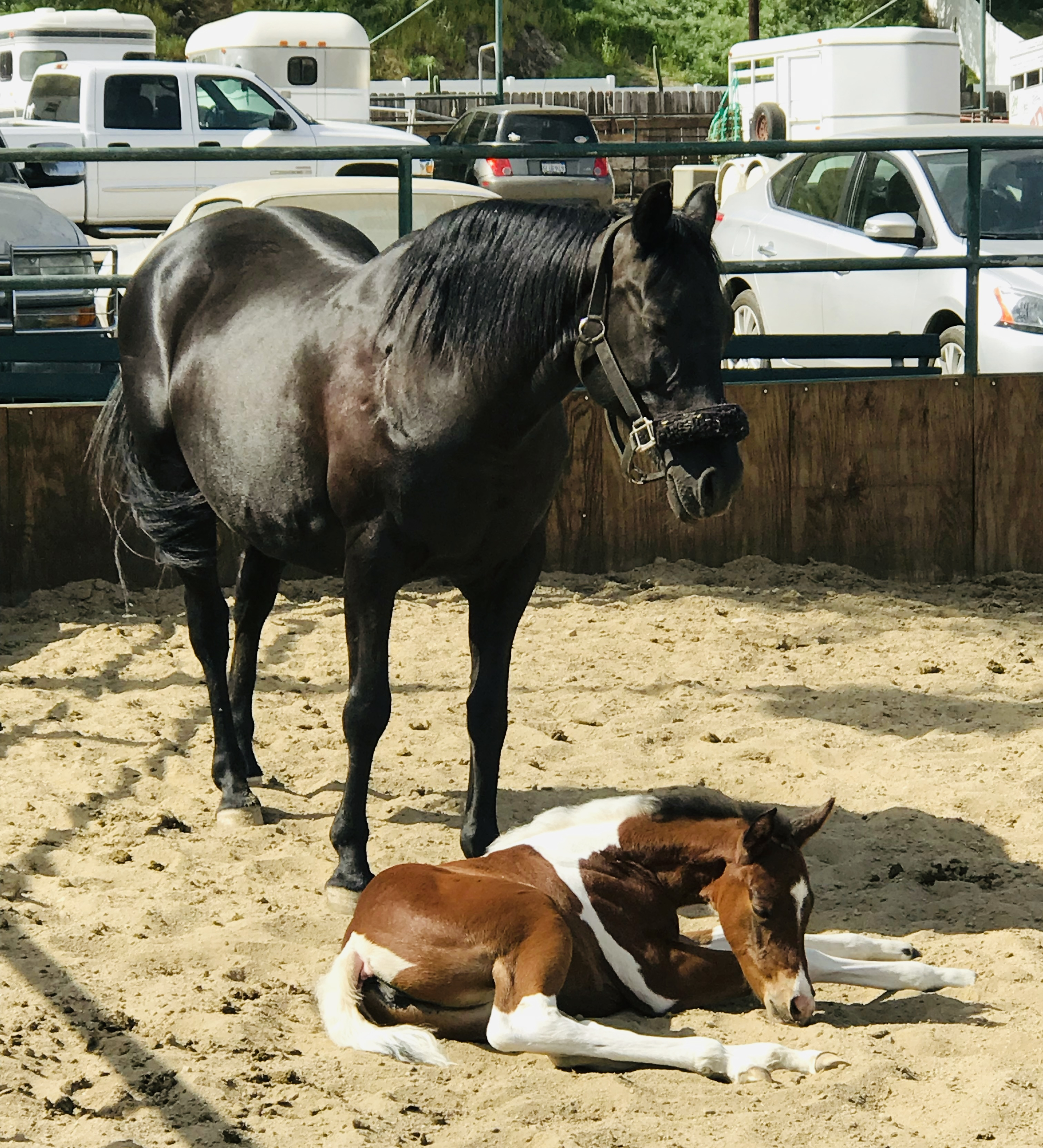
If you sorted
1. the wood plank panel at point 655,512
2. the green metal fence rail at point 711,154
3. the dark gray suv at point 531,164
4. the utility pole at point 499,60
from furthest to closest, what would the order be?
1. the utility pole at point 499,60
2. the dark gray suv at point 531,164
3. the wood plank panel at point 655,512
4. the green metal fence rail at point 711,154

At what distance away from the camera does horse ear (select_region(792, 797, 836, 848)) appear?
142 inches

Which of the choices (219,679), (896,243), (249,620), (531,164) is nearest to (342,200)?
(896,243)

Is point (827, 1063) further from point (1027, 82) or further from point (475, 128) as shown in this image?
point (1027, 82)

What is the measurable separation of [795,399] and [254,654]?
11.0ft

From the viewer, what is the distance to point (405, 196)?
7.51 metres

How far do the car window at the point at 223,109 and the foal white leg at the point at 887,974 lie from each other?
18.4 meters

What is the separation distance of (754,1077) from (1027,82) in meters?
27.0

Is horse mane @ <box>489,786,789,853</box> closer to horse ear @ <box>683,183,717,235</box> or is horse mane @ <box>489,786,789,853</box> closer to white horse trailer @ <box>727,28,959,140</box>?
horse ear @ <box>683,183,717,235</box>

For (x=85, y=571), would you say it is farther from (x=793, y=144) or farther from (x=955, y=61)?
(x=955, y=61)

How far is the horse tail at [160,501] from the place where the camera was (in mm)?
5375

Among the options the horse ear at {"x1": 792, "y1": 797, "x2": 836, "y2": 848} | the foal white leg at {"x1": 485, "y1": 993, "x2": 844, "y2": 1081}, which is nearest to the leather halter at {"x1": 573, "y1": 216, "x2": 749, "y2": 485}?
the horse ear at {"x1": 792, "y1": 797, "x2": 836, "y2": 848}

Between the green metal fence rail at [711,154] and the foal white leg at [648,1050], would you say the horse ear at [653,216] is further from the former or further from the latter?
the green metal fence rail at [711,154]

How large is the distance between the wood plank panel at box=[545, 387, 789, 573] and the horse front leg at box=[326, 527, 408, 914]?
10.8 feet

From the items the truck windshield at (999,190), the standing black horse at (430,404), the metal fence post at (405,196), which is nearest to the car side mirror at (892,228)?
the truck windshield at (999,190)
